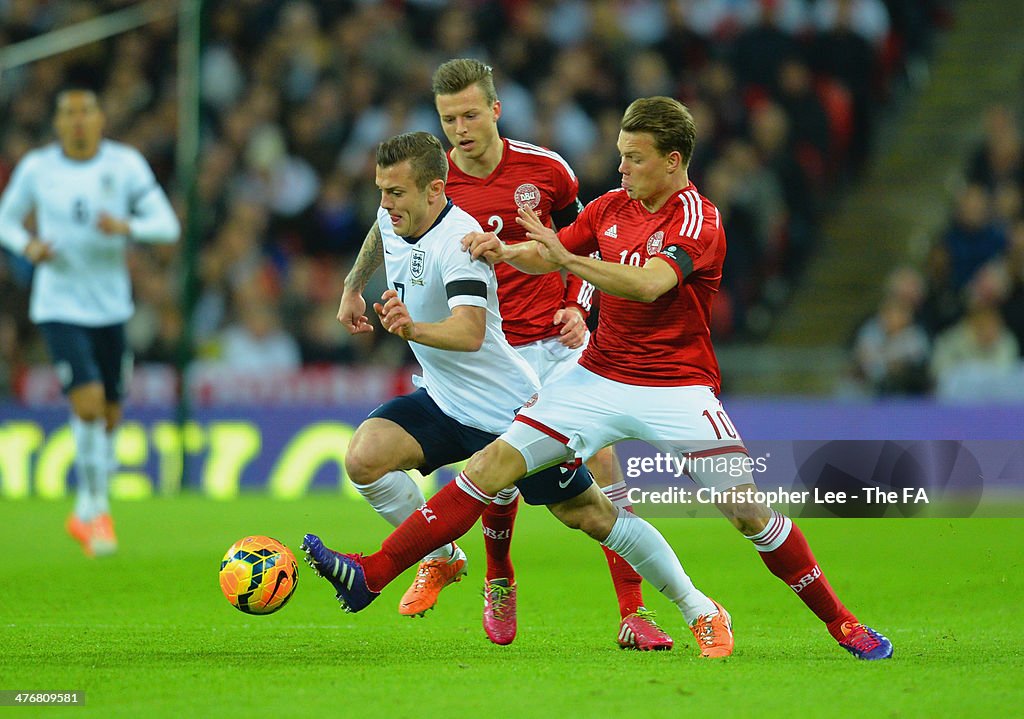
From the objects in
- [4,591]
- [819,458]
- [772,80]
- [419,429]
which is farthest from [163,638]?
[772,80]

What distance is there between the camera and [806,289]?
1672 centimetres

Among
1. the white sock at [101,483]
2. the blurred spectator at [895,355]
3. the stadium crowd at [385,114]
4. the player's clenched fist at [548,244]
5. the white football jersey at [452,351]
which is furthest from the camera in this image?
the stadium crowd at [385,114]

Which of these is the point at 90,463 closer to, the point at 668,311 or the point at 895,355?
the point at 668,311

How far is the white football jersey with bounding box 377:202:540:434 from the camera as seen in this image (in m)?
6.27

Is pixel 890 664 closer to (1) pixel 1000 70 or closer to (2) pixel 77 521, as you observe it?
(2) pixel 77 521

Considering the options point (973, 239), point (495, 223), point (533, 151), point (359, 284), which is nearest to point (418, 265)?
point (359, 284)

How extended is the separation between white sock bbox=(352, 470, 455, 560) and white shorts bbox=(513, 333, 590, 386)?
0.81 m

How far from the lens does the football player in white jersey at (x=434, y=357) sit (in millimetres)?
6141

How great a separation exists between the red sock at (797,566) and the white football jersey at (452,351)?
119cm

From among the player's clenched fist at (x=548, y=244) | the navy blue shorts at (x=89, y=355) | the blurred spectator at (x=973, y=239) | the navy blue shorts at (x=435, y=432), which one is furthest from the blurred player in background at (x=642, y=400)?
the blurred spectator at (x=973, y=239)

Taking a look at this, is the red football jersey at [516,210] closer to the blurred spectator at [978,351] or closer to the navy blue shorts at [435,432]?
the navy blue shorts at [435,432]

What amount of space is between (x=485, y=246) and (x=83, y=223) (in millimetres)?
4862

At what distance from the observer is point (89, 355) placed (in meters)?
9.84

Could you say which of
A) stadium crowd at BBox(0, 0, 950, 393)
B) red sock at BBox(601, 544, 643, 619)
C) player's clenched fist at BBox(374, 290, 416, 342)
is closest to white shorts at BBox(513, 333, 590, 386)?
red sock at BBox(601, 544, 643, 619)
